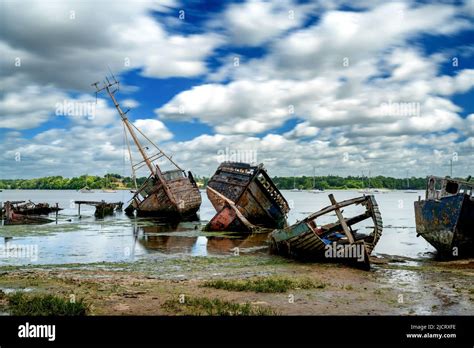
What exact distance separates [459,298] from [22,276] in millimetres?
13710

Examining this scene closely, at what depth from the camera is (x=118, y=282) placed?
13305 millimetres

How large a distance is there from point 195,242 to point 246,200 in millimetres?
6928

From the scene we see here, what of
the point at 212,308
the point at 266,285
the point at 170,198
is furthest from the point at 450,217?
the point at 170,198

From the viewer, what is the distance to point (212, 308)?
388 inches

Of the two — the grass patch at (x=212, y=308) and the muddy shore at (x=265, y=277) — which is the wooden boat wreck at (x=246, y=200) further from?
the grass patch at (x=212, y=308)

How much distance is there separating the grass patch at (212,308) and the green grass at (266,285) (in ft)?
5.63

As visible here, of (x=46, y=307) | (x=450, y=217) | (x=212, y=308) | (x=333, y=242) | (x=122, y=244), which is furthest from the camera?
(x=122, y=244)

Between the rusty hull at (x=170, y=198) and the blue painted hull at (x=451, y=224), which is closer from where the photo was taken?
the blue painted hull at (x=451, y=224)

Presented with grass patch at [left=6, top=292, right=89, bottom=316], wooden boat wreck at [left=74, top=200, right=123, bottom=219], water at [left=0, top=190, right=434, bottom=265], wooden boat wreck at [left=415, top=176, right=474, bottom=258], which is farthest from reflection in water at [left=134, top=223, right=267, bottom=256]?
wooden boat wreck at [left=74, top=200, right=123, bottom=219]

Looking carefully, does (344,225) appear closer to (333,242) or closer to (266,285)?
(333,242)

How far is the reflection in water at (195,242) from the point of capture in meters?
22.7

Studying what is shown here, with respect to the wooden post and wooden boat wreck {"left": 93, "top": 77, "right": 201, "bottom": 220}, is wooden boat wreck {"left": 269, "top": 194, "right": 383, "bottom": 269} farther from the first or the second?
wooden boat wreck {"left": 93, "top": 77, "right": 201, "bottom": 220}
